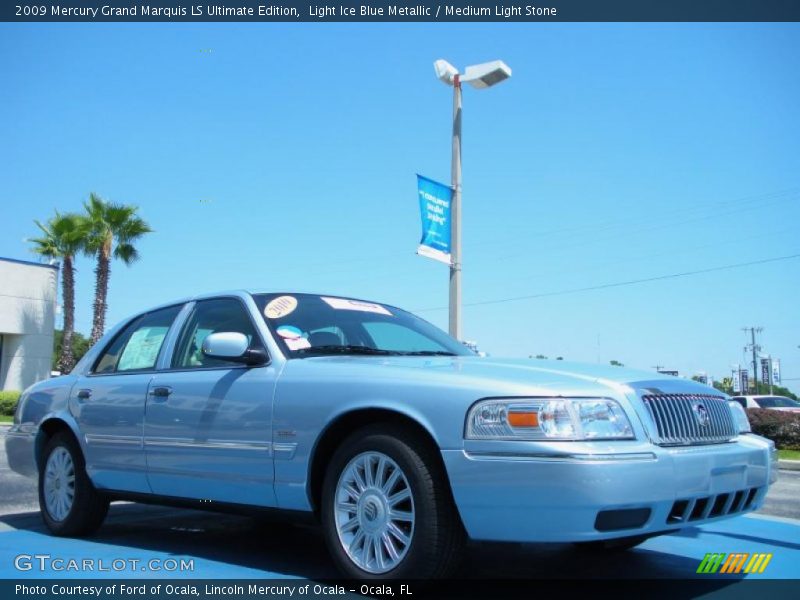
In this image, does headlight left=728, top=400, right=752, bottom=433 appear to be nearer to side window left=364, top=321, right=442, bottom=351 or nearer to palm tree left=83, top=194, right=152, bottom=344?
A: side window left=364, top=321, right=442, bottom=351

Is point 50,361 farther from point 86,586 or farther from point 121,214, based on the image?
point 86,586

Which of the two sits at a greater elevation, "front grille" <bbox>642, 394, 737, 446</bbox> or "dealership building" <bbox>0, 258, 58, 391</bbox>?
"dealership building" <bbox>0, 258, 58, 391</bbox>

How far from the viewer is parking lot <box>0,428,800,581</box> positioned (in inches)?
175

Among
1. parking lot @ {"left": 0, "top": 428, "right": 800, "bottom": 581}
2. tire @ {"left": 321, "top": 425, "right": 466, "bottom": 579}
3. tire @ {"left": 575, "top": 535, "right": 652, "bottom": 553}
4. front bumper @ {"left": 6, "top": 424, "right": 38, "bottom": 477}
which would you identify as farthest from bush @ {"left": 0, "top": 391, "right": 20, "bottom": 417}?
tire @ {"left": 321, "top": 425, "right": 466, "bottom": 579}

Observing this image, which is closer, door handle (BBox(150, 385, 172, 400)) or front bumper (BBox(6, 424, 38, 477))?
door handle (BBox(150, 385, 172, 400))

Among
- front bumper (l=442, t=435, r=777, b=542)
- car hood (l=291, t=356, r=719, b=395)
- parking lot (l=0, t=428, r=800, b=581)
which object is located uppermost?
car hood (l=291, t=356, r=719, b=395)

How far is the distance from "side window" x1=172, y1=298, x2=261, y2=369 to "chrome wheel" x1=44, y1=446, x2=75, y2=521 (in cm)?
125

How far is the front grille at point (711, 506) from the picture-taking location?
3.60m

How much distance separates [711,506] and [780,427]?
17.0 meters

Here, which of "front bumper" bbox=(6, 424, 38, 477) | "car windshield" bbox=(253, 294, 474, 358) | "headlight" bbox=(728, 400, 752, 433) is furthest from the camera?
"front bumper" bbox=(6, 424, 38, 477)

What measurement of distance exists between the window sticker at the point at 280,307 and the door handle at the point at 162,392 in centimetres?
76

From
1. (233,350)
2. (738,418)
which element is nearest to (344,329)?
(233,350)

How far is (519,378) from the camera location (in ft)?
12.1

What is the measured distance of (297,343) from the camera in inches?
187
